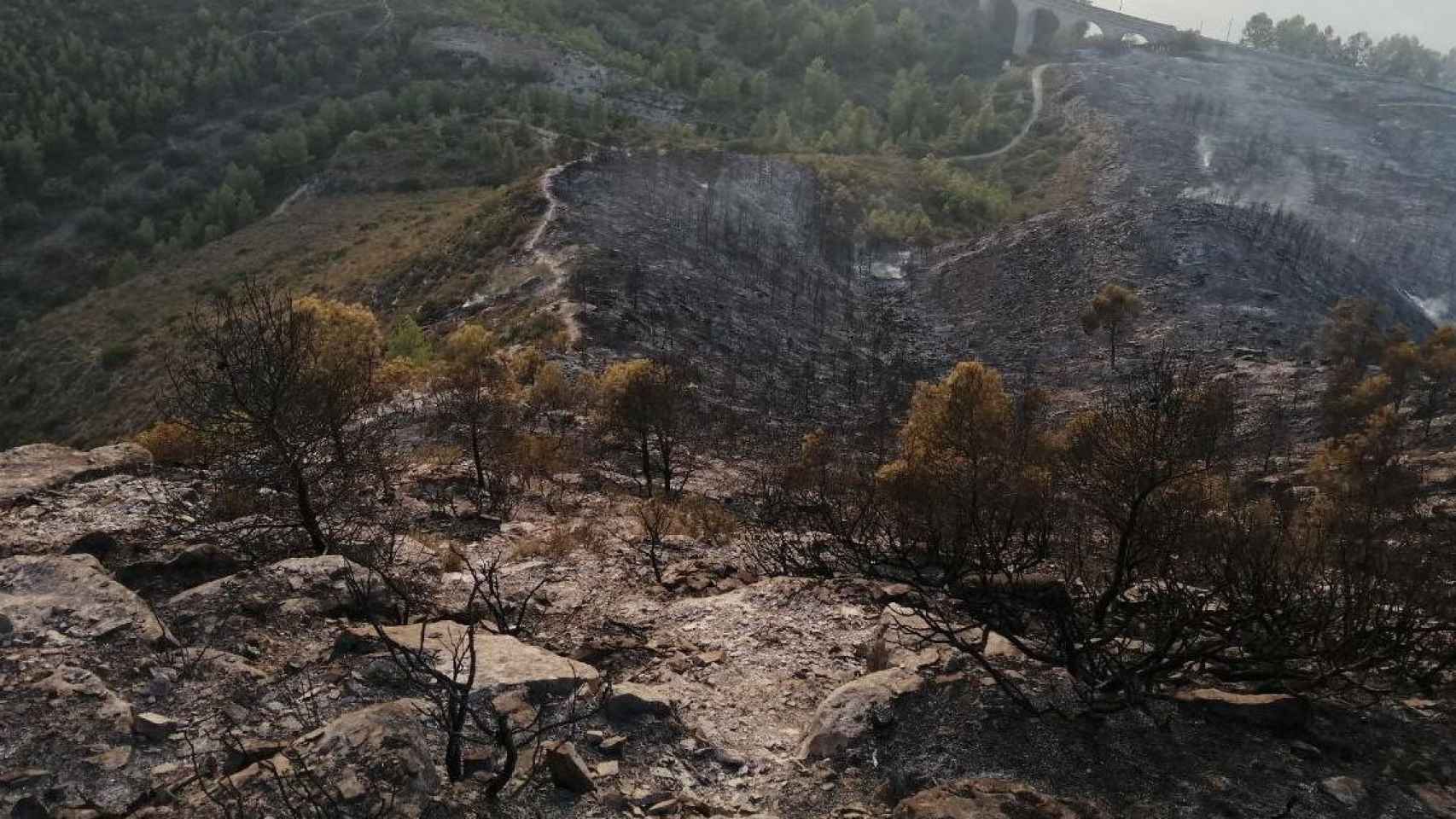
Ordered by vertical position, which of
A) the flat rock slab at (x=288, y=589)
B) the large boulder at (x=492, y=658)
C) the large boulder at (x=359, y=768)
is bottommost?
the flat rock slab at (x=288, y=589)

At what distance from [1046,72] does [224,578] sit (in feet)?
502

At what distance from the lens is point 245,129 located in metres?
108

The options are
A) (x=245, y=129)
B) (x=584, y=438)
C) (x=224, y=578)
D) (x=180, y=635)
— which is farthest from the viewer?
(x=245, y=129)

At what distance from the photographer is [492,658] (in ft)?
34.1

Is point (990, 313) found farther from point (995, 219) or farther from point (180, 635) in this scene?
point (180, 635)

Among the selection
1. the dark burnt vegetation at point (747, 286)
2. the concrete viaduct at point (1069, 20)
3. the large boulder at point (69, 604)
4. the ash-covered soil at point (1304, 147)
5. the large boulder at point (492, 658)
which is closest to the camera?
the large boulder at point (492, 658)

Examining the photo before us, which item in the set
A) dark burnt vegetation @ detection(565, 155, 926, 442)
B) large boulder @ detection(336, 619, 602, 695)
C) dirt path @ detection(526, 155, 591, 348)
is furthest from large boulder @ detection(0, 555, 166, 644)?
dark burnt vegetation @ detection(565, 155, 926, 442)

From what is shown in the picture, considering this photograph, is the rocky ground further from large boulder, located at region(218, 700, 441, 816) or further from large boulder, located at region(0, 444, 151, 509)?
large boulder, located at region(0, 444, 151, 509)

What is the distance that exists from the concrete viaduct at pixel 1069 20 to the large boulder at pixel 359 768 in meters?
185

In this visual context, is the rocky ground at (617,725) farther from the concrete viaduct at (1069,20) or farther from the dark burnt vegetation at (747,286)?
the concrete viaduct at (1069,20)

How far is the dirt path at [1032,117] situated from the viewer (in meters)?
111

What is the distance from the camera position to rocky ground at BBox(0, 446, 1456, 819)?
7918 millimetres

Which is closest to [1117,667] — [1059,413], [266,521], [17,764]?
[17,764]

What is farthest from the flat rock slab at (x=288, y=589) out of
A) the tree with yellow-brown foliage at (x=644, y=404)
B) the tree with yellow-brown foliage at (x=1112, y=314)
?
the tree with yellow-brown foliage at (x=1112, y=314)
